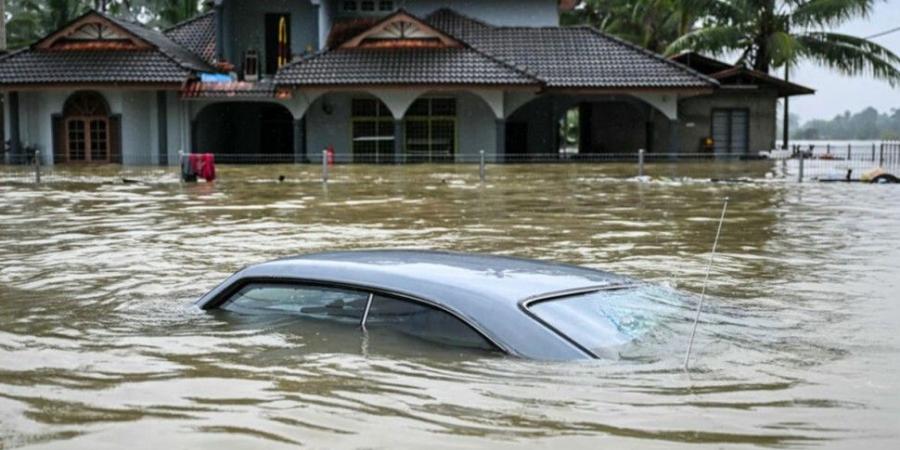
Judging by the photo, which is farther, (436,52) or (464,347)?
(436,52)

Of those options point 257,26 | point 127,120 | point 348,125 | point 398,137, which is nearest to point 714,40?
point 398,137

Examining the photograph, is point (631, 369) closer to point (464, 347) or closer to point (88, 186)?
point (464, 347)

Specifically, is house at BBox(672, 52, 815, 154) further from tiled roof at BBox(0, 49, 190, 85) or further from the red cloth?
the red cloth

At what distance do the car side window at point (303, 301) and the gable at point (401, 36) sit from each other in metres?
33.6

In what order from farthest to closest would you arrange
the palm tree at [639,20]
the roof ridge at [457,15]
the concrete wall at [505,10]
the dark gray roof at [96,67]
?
the palm tree at [639,20]
the concrete wall at [505,10]
the roof ridge at [457,15]
the dark gray roof at [96,67]

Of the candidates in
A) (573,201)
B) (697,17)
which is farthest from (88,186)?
(697,17)

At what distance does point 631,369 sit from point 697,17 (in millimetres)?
44772

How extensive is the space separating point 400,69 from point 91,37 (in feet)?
38.0

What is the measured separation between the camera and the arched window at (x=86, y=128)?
40.2 meters

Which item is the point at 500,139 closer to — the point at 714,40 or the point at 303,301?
the point at 714,40

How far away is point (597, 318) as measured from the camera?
5609 millimetres

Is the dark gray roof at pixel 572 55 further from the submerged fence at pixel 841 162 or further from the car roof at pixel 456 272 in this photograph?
the car roof at pixel 456 272

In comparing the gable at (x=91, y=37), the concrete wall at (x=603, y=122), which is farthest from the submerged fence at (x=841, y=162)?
the gable at (x=91, y=37)

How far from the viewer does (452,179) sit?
93.4 feet
